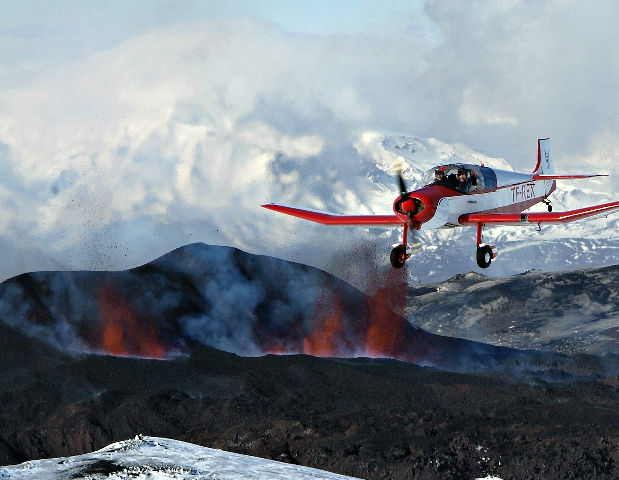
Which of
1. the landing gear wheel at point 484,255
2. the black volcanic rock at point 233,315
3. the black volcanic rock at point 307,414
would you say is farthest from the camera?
the black volcanic rock at point 233,315

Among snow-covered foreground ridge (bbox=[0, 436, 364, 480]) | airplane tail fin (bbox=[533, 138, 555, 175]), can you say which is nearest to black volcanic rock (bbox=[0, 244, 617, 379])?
snow-covered foreground ridge (bbox=[0, 436, 364, 480])

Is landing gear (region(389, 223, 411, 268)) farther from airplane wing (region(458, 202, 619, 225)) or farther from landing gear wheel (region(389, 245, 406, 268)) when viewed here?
airplane wing (region(458, 202, 619, 225))

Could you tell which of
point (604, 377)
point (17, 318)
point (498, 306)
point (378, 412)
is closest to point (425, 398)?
point (378, 412)

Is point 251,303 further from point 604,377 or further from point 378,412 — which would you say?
point 604,377

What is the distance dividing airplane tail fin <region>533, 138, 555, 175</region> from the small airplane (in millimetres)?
8058

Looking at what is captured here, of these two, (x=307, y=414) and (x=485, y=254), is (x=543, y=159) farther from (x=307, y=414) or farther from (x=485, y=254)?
(x=307, y=414)

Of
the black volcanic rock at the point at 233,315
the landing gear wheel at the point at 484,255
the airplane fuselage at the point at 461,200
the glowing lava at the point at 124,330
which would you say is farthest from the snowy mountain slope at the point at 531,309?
the landing gear wheel at the point at 484,255

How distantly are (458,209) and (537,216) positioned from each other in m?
3.03

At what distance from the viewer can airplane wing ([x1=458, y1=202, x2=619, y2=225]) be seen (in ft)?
114

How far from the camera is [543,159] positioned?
49.0 meters

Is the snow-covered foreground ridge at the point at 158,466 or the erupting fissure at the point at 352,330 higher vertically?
the erupting fissure at the point at 352,330

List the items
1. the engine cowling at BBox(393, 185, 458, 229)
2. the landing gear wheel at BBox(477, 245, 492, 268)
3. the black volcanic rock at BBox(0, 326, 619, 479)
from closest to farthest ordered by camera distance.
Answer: the engine cowling at BBox(393, 185, 458, 229) < the landing gear wheel at BBox(477, 245, 492, 268) < the black volcanic rock at BBox(0, 326, 619, 479)

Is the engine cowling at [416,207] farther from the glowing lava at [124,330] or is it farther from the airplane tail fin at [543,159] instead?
the glowing lava at [124,330]

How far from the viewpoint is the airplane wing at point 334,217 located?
3659 centimetres
